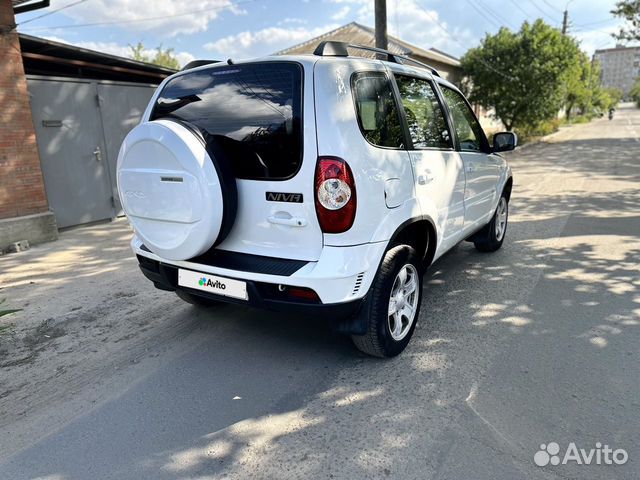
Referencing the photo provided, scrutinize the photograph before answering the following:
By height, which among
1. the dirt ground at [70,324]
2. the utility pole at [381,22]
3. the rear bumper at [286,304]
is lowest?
the dirt ground at [70,324]

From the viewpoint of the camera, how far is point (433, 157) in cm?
365

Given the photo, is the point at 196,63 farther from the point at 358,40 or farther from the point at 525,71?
the point at 358,40

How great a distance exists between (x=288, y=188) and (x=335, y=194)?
30 centimetres

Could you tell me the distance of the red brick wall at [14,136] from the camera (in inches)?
249

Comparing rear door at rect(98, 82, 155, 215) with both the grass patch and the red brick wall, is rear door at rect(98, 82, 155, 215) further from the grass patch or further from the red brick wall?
the grass patch

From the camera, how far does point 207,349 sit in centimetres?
361

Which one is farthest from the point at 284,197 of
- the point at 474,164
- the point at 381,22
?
the point at 381,22

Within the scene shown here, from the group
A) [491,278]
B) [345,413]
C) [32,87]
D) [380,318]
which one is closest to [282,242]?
[380,318]

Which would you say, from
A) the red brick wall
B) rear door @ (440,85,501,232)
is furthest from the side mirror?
the red brick wall

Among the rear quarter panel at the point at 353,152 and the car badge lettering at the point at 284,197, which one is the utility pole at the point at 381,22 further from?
the car badge lettering at the point at 284,197

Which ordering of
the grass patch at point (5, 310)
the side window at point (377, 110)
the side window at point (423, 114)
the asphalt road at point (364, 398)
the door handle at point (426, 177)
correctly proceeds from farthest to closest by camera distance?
the grass patch at point (5, 310) → the side window at point (423, 114) → the door handle at point (426, 177) → the side window at point (377, 110) → the asphalt road at point (364, 398)

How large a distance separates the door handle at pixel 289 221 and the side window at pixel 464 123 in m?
2.19

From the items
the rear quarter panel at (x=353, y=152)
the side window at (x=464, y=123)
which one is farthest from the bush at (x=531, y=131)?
the rear quarter panel at (x=353, y=152)

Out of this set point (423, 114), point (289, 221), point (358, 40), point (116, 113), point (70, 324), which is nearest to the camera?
point (289, 221)
